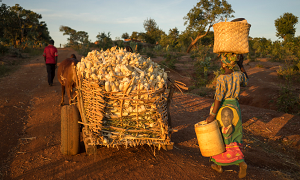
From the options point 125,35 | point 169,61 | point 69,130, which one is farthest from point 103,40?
point 69,130

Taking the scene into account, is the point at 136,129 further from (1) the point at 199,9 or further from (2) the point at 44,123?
(1) the point at 199,9

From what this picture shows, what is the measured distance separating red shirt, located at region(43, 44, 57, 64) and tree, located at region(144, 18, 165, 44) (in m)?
26.8

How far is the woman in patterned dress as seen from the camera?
254 cm

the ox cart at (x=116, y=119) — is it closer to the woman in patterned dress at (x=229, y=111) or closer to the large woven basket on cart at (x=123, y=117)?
the large woven basket on cart at (x=123, y=117)

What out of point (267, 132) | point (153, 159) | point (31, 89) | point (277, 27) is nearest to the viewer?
point (153, 159)

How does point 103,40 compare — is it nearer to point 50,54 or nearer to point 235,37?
point 50,54

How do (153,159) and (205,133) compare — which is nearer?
(205,133)

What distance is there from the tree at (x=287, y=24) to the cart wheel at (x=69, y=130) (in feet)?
78.4

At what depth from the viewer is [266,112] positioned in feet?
17.6

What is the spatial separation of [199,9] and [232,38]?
2139 centimetres

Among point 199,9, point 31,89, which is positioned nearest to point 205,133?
point 31,89

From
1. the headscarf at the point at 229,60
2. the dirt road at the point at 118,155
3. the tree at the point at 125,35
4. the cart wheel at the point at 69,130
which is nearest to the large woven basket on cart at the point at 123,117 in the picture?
the cart wheel at the point at 69,130

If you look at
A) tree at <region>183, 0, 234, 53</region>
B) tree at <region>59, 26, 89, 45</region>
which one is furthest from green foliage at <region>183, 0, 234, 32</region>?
tree at <region>59, 26, 89, 45</region>

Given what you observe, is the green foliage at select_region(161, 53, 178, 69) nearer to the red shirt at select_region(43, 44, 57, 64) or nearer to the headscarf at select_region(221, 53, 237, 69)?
the red shirt at select_region(43, 44, 57, 64)
